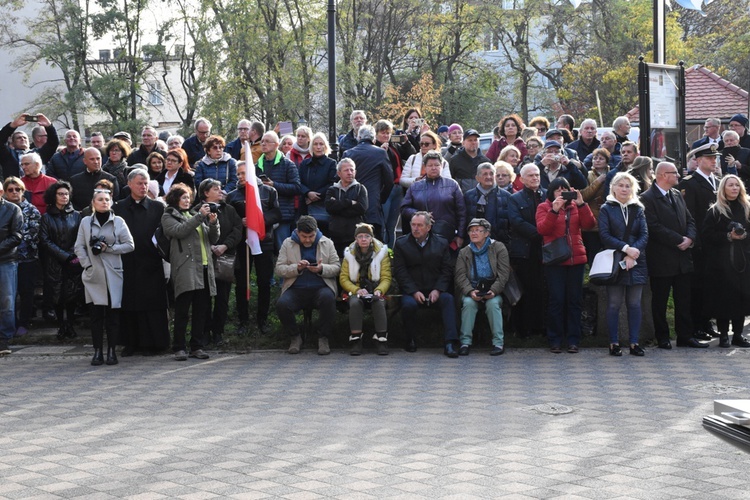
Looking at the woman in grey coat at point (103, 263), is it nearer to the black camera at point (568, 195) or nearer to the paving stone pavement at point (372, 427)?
the paving stone pavement at point (372, 427)

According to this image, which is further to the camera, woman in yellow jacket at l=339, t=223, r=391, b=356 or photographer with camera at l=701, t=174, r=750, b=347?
photographer with camera at l=701, t=174, r=750, b=347

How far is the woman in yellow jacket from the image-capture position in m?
13.3

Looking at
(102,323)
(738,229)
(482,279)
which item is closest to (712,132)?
(738,229)

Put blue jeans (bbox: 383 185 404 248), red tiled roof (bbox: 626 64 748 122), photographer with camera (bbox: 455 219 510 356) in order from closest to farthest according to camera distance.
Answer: photographer with camera (bbox: 455 219 510 356) → blue jeans (bbox: 383 185 404 248) → red tiled roof (bbox: 626 64 748 122)

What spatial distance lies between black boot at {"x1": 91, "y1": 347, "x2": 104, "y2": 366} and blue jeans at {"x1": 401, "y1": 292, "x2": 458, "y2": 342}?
343 cm

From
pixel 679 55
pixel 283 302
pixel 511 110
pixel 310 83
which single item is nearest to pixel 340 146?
pixel 283 302

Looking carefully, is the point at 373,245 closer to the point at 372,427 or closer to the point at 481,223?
the point at 481,223

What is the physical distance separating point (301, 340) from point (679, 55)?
133 ft

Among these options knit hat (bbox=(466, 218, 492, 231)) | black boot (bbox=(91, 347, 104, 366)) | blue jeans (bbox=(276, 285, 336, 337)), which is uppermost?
knit hat (bbox=(466, 218, 492, 231))

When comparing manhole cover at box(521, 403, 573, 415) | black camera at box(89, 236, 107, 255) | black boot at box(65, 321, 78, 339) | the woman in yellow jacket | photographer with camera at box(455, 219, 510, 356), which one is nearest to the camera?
manhole cover at box(521, 403, 573, 415)

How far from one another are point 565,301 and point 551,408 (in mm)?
3618

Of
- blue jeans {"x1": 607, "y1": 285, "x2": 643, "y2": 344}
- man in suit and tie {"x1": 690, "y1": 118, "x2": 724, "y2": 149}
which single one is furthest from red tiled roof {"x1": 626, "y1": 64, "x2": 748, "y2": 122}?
blue jeans {"x1": 607, "y1": 285, "x2": 643, "y2": 344}

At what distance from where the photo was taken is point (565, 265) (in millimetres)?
13258

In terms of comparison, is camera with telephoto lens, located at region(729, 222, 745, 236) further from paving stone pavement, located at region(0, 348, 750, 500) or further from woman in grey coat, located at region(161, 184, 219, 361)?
woman in grey coat, located at region(161, 184, 219, 361)
